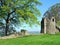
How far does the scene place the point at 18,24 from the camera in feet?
139

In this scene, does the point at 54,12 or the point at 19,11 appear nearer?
the point at 19,11

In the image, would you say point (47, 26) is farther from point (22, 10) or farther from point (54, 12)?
point (54, 12)

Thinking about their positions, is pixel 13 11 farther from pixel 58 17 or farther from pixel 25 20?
pixel 58 17

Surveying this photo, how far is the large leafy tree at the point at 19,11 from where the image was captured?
127 ft

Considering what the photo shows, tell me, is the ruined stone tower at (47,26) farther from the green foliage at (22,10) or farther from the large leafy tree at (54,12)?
the large leafy tree at (54,12)

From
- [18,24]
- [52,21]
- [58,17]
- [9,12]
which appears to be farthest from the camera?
[58,17]

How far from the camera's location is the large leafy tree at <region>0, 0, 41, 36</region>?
1524 inches

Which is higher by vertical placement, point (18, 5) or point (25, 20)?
point (18, 5)

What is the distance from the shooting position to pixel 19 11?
38.2m

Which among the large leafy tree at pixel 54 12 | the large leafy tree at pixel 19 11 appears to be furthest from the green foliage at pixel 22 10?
the large leafy tree at pixel 54 12

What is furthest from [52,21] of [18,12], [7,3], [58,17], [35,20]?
[58,17]

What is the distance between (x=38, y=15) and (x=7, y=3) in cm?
612

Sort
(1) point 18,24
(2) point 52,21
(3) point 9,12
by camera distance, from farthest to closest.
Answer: (1) point 18,24 < (3) point 9,12 < (2) point 52,21

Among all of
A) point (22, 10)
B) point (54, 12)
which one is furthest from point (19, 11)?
point (54, 12)
